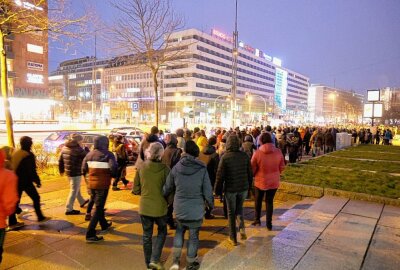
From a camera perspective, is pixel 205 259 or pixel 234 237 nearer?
pixel 205 259

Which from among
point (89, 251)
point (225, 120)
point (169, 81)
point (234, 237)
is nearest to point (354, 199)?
point (234, 237)

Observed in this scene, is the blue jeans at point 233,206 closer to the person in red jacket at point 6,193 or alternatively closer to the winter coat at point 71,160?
the person in red jacket at point 6,193

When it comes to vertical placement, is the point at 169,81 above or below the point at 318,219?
above

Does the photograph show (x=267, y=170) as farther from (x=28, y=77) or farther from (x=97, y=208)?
(x=28, y=77)

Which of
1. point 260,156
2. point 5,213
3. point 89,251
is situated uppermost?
point 260,156

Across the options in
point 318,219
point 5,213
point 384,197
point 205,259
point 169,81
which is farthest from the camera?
point 169,81

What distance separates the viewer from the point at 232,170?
518cm

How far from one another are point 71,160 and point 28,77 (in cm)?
5329

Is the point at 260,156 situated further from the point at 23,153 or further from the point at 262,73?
the point at 262,73

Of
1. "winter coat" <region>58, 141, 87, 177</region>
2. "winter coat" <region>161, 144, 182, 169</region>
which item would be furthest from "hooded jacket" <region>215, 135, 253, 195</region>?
"winter coat" <region>58, 141, 87, 177</region>

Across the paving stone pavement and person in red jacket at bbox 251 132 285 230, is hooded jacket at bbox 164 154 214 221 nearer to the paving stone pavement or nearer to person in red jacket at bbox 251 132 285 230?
the paving stone pavement

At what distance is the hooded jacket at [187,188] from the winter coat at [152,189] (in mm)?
109

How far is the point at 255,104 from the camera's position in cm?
12256

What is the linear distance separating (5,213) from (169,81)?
96636 mm
